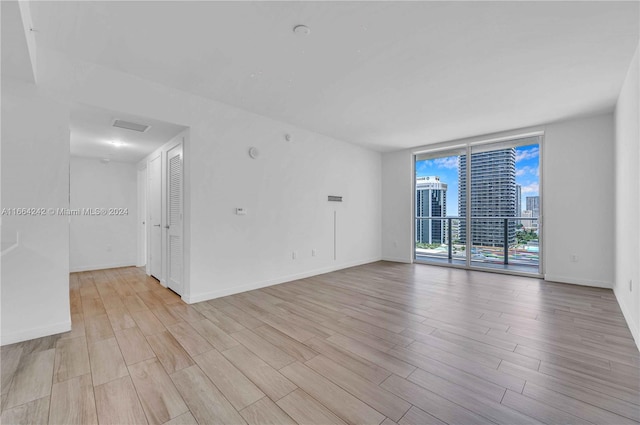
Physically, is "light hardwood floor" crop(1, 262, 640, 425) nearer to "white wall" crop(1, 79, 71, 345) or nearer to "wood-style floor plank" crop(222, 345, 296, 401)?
"wood-style floor plank" crop(222, 345, 296, 401)

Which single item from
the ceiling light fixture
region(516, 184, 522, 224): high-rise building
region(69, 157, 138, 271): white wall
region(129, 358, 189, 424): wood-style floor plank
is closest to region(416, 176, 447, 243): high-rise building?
region(516, 184, 522, 224): high-rise building

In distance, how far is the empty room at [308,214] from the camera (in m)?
1.81

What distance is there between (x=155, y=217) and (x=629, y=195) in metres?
6.34

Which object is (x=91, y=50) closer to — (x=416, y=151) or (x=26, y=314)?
(x=26, y=314)

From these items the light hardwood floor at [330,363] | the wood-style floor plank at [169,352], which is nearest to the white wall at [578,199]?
the light hardwood floor at [330,363]

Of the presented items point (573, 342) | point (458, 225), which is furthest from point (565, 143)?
point (573, 342)

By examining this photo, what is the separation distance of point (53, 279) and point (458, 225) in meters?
6.47

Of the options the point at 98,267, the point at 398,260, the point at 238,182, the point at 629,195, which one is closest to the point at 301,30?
the point at 238,182

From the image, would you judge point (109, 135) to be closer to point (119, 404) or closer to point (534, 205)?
point (119, 404)

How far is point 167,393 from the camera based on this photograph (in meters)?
1.74

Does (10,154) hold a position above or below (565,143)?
below

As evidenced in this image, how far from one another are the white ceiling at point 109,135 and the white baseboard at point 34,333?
2.18 meters

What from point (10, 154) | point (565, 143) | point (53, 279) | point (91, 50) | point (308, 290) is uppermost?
point (91, 50)

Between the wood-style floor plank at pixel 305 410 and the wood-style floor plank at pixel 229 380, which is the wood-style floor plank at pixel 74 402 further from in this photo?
the wood-style floor plank at pixel 305 410
